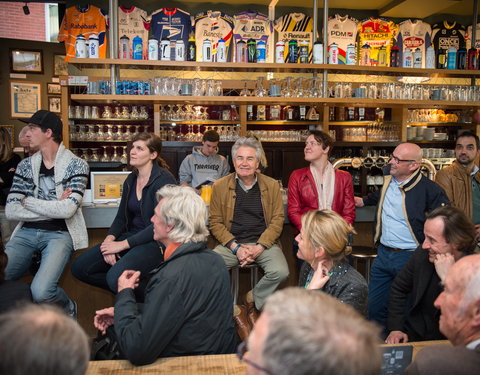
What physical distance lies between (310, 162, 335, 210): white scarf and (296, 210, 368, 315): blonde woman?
1664mm

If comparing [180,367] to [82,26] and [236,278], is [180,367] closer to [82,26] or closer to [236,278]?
[236,278]

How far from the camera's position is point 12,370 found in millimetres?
892

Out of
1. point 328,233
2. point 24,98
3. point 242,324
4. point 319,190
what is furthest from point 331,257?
point 24,98

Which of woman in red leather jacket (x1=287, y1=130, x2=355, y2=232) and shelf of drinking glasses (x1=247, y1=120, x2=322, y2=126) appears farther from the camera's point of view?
shelf of drinking glasses (x1=247, y1=120, x2=322, y2=126)

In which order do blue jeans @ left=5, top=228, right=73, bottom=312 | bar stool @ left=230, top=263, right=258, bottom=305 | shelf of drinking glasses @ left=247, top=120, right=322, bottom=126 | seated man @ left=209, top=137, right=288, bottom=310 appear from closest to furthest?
blue jeans @ left=5, top=228, right=73, bottom=312 → seated man @ left=209, top=137, right=288, bottom=310 → bar stool @ left=230, top=263, right=258, bottom=305 → shelf of drinking glasses @ left=247, top=120, right=322, bottom=126

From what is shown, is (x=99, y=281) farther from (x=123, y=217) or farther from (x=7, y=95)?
(x=7, y=95)

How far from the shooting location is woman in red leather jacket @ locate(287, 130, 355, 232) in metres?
4.07

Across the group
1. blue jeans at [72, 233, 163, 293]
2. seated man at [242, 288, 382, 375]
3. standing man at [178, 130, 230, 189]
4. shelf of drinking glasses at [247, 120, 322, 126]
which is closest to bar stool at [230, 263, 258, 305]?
blue jeans at [72, 233, 163, 293]

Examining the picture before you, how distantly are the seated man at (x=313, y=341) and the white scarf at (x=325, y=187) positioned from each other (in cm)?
313

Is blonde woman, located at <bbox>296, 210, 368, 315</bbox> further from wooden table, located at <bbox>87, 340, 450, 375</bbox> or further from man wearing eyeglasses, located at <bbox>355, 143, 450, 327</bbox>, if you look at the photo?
man wearing eyeglasses, located at <bbox>355, 143, 450, 327</bbox>

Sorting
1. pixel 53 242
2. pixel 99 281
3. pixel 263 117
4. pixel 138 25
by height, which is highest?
pixel 138 25

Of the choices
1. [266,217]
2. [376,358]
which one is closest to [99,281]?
[266,217]

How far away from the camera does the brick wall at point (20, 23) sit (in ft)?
25.7

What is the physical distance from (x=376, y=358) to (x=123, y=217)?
9.44 feet
